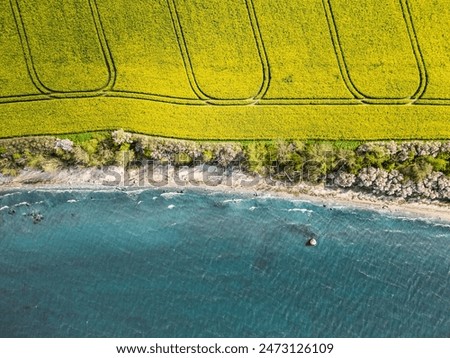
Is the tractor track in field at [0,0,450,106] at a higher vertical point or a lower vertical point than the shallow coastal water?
higher

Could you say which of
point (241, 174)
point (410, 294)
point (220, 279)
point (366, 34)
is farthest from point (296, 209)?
point (366, 34)

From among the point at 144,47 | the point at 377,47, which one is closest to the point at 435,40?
the point at 377,47

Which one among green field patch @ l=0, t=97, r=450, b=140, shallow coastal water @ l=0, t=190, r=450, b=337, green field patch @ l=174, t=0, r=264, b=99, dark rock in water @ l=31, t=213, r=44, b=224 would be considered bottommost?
shallow coastal water @ l=0, t=190, r=450, b=337

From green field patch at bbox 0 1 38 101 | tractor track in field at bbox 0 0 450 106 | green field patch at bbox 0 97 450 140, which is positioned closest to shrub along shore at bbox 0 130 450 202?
green field patch at bbox 0 97 450 140

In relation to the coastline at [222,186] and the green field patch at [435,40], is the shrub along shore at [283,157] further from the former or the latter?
the green field patch at [435,40]

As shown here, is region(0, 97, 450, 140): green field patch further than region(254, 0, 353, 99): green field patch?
No

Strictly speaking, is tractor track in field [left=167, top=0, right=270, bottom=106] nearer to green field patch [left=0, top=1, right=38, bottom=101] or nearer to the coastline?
the coastline
